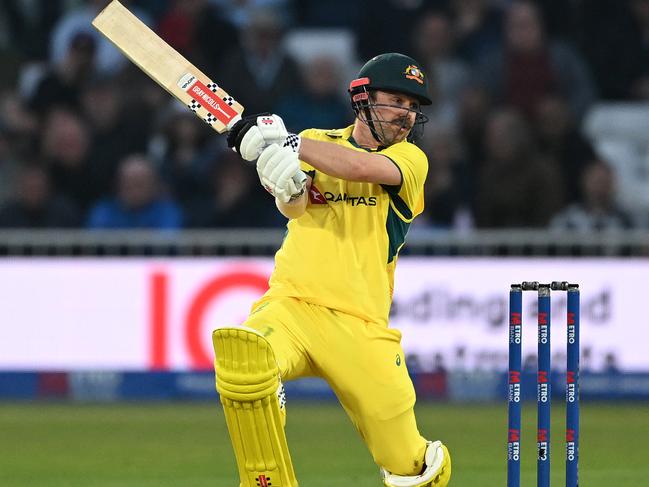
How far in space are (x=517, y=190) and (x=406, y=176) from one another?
20.5 feet

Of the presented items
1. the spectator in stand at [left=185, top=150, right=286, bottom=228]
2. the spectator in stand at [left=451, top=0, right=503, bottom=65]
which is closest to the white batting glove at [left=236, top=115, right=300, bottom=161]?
the spectator in stand at [left=185, top=150, right=286, bottom=228]

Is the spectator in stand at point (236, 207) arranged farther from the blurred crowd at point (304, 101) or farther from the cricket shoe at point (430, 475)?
the cricket shoe at point (430, 475)

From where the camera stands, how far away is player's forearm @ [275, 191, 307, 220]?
5.27 metres

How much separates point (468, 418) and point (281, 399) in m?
5.25

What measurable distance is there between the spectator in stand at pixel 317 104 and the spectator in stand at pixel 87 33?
154cm

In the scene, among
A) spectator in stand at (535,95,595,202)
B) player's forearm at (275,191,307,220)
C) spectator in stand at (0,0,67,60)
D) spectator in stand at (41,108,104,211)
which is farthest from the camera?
spectator in stand at (0,0,67,60)

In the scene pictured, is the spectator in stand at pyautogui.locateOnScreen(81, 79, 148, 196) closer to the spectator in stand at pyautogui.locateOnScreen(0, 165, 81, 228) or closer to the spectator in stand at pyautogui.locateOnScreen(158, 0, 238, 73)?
the spectator in stand at pyautogui.locateOnScreen(0, 165, 81, 228)

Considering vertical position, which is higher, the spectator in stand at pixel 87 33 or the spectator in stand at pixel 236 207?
the spectator in stand at pixel 87 33

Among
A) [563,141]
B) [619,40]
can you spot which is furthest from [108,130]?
[619,40]

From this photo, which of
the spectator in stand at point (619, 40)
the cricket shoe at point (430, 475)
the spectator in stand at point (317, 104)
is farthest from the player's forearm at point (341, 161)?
the spectator in stand at point (619, 40)

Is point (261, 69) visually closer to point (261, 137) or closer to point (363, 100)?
point (363, 100)

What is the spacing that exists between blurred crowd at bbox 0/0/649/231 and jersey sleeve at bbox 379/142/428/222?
571 centimetres

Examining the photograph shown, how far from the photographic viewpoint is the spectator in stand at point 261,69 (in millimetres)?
12023

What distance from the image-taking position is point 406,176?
5.39 m
